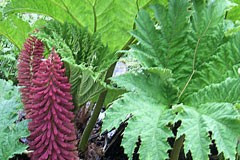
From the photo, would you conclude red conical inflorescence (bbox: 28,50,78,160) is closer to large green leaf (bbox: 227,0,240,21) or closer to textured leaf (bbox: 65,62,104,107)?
textured leaf (bbox: 65,62,104,107)

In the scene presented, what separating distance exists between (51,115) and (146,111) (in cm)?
28

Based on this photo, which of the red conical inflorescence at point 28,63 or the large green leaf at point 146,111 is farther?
the red conical inflorescence at point 28,63

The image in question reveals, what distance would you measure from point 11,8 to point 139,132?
2.18 feet

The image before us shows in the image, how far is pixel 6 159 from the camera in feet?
3.72

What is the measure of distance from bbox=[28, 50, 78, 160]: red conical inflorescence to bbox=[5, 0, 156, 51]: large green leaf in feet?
1.30

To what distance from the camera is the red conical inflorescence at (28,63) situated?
1253 mm

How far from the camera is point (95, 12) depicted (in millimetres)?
1434

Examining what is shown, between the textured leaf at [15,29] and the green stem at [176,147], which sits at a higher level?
the textured leaf at [15,29]

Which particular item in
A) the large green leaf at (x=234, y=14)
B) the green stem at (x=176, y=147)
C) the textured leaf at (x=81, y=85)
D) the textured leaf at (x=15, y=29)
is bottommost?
the green stem at (x=176, y=147)

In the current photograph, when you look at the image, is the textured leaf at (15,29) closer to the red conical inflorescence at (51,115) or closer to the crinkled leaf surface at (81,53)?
the crinkled leaf surface at (81,53)

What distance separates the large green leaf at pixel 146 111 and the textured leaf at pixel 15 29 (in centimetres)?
52

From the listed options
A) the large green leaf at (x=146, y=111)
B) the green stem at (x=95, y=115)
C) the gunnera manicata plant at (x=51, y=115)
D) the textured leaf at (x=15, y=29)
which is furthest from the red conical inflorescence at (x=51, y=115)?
the textured leaf at (x=15, y=29)

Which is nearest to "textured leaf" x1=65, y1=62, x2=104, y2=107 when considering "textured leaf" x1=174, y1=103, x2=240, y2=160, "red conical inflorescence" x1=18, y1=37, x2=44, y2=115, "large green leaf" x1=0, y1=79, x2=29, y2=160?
"red conical inflorescence" x1=18, y1=37, x2=44, y2=115

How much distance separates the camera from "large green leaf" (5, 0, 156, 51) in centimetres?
140
